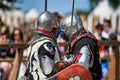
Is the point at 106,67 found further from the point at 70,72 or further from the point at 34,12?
the point at 34,12

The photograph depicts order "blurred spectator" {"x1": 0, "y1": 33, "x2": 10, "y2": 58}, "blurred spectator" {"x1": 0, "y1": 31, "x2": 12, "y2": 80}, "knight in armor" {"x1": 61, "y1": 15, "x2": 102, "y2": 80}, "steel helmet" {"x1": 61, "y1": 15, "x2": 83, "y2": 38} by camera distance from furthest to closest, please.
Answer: "blurred spectator" {"x1": 0, "y1": 33, "x2": 10, "y2": 58} → "blurred spectator" {"x1": 0, "y1": 31, "x2": 12, "y2": 80} → "steel helmet" {"x1": 61, "y1": 15, "x2": 83, "y2": 38} → "knight in armor" {"x1": 61, "y1": 15, "x2": 102, "y2": 80}

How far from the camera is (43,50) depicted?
725 centimetres

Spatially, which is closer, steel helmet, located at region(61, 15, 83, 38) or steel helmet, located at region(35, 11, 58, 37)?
steel helmet, located at region(35, 11, 58, 37)

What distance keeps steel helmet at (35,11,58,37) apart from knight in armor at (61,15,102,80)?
35 centimetres

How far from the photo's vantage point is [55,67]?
720 centimetres

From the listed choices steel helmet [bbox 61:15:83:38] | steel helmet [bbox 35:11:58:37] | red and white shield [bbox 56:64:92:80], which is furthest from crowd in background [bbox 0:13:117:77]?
red and white shield [bbox 56:64:92:80]

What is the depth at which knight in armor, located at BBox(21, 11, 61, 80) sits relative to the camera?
720 centimetres

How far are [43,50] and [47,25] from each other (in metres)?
0.43

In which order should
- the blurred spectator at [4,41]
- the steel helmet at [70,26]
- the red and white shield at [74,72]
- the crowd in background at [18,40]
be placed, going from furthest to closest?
the blurred spectator at [4,41], the crowd in background at [18,40], the steel helmet at [70,26], the red and white shield at [74,72]

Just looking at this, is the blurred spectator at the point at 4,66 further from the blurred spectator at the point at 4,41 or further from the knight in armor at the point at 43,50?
the knight in armor at the point at 43,50

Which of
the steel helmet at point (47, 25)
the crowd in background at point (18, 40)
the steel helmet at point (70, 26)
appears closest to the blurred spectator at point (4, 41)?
the crowd in background at point (18, 40)

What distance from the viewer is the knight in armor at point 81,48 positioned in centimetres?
748

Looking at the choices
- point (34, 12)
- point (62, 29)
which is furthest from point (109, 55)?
point (34, 12)

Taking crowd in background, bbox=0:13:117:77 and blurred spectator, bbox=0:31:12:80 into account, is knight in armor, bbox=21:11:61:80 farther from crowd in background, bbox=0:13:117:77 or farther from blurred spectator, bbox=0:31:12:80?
crowd in background, bbox=0:13:117:77
